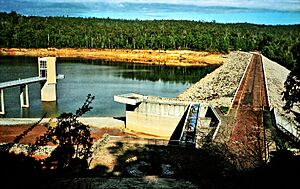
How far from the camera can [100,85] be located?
5684 cm

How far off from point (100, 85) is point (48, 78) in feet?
41.7

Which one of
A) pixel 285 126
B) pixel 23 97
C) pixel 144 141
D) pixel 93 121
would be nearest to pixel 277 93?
pixel 285 126

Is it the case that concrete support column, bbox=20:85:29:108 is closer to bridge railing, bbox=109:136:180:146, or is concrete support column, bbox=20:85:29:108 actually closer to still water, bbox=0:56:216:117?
still water, bbox=0:56:216:117

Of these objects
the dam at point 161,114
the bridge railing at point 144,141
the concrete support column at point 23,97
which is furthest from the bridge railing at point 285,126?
the concrete support column at point 23,97

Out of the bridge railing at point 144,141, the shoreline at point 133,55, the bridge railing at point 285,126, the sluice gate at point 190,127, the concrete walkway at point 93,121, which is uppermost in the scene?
the shoreline at point 133,55

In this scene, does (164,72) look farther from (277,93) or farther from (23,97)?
(23,97)

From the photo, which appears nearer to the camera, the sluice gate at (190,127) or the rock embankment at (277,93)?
the sluice gate at (190,127)

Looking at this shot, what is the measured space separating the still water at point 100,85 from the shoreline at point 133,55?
394 inches

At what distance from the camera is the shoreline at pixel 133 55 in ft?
325

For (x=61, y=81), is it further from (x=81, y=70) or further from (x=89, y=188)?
(x=89, y=188)

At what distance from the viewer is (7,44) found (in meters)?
109

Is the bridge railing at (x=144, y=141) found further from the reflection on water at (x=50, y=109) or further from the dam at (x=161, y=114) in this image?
the reflection on water at (x=50, y=109)

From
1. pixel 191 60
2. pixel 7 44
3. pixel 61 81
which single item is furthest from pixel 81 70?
pixel 7 44

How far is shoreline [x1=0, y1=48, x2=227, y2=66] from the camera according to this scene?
99125mm
